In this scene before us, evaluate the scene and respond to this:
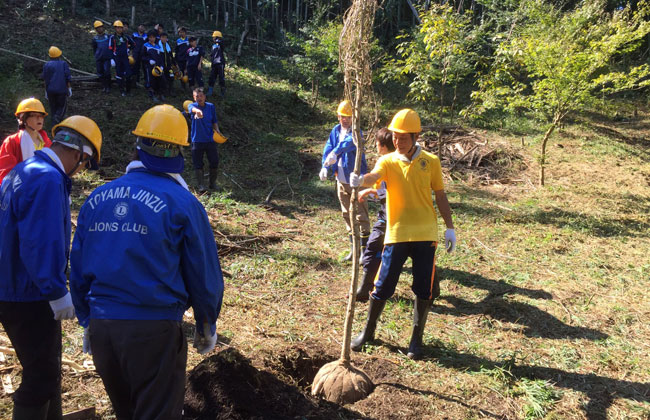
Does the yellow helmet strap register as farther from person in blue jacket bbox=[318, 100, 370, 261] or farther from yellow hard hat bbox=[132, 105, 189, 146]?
person in blue jacket bbox=[318, 100, 370, 261]

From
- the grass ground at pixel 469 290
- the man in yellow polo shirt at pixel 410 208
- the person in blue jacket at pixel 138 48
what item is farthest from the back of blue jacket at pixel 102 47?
the man in yellow polo shirt at pixel 410 208

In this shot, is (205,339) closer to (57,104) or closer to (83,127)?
(83,127)

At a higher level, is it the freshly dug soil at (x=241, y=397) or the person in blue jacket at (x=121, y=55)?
the person in blue jacket at (x=121, y=55)

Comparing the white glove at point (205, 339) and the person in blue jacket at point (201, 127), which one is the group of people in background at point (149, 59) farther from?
the white glove at point (205, 339)

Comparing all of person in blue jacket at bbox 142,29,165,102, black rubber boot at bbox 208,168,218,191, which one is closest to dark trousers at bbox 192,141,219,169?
black rubber boot at bbox 208,168,218,191

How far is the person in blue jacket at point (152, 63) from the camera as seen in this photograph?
12258mm

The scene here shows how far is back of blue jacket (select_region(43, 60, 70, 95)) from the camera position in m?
9.63

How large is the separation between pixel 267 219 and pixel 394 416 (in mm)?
4937

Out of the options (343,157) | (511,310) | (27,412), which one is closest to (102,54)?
(343,157)

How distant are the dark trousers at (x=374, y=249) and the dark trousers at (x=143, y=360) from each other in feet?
9.91

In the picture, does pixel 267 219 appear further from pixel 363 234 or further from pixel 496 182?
pixel 496 182

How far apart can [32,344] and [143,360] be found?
874 mm

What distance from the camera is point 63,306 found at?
2.35 m

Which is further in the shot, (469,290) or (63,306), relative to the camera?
(469,290)
